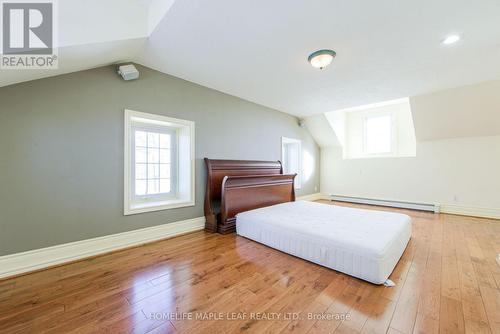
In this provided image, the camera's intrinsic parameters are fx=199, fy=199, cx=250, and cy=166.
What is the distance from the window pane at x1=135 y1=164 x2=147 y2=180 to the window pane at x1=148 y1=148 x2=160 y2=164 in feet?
0.44

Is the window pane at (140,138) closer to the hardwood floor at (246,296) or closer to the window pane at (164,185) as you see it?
the window pane at (164,185)

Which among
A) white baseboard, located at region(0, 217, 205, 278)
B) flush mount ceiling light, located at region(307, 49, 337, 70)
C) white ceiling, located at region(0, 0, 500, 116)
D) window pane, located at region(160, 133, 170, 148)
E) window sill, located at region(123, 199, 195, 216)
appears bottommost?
white baseboard, located at region(0, 217, 205, 278)

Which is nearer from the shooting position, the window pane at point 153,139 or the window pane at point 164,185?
the window pane at point 153,139

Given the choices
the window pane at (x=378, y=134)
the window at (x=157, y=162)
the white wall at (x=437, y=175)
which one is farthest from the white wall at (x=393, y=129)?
the window at (x=157, y=162)

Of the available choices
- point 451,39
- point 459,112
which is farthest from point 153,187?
point 459,112

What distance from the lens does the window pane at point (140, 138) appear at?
292cm

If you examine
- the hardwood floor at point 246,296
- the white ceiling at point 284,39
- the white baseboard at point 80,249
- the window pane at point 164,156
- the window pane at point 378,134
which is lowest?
the hardwood floor at point 246,296

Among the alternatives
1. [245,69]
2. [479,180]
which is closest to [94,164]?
[245,69]

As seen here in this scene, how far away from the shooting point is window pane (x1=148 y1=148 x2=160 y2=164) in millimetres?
3056

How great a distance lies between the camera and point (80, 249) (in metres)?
2.24


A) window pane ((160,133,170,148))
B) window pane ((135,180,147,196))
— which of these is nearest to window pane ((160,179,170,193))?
window pane ((135,180,147,196))

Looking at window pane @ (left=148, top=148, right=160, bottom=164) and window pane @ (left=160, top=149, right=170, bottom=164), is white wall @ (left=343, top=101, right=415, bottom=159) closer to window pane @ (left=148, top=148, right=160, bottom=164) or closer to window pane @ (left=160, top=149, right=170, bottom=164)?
window pane @ (left=160, top=149, right=170, bottom=164)

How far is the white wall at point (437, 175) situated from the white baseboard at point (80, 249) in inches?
197

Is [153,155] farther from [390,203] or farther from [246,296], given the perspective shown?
[390,203]
